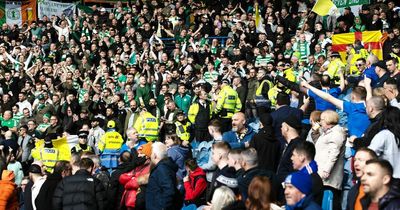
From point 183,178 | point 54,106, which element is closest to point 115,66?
point 54,106

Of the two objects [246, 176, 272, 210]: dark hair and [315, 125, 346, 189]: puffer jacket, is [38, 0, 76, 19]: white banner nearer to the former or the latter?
[315, 125, 346, 189]: puffer jacket

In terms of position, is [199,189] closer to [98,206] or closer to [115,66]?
[98,206]

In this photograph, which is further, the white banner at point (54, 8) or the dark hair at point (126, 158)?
the white banner at point (54, 8)

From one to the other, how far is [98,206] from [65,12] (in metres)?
21.2

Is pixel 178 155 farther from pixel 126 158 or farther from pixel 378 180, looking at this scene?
pixel 378 180

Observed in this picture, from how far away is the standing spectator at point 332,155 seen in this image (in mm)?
8820

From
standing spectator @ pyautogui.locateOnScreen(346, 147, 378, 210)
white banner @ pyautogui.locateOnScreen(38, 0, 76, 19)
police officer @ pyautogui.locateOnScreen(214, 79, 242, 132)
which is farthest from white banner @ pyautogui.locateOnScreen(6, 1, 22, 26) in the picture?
standing spectator @ pyautogui.locateOnScreen(346, 147, 378, 210)

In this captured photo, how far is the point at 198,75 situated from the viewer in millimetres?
20625

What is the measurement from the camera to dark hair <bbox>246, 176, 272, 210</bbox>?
680 cm

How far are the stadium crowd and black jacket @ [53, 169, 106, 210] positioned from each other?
0.02 m

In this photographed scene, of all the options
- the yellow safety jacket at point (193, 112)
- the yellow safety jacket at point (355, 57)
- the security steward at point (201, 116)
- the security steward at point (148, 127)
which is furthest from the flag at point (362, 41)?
the security steward at point (148, 127)

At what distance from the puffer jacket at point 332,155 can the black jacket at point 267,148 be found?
3.92 ft

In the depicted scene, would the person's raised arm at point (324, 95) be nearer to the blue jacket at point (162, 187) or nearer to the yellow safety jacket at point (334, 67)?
the blue jacket at point (162, 187)

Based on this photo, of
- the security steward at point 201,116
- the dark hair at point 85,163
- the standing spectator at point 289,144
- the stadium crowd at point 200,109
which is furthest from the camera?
the security steward at point 201,116
